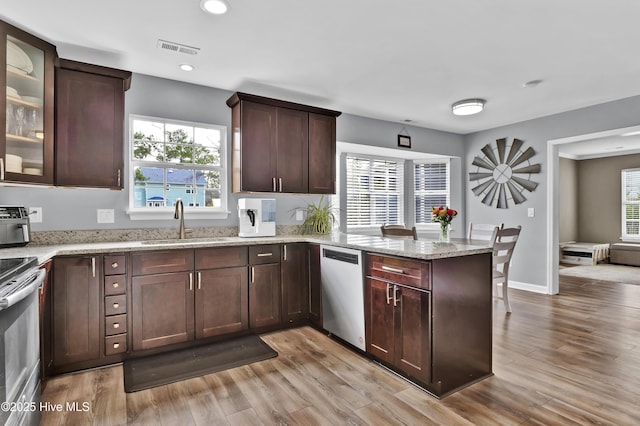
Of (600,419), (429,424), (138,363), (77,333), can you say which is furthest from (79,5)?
(600,419)

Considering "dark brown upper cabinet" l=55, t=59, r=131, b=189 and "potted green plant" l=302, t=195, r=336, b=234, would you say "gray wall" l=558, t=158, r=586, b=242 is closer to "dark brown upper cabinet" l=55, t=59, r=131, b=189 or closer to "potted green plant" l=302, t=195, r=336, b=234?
"potted green plant" l=302, t=195, r=336, b=234

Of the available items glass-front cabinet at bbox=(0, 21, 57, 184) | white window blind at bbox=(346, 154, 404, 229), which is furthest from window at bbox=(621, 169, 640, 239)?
glass-front cabinet at bbox=(0, 21, 57, 184)

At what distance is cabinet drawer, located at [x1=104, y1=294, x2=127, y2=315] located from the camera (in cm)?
267

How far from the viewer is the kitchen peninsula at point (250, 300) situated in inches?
88.4

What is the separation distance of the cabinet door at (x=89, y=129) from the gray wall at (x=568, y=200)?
8625mm

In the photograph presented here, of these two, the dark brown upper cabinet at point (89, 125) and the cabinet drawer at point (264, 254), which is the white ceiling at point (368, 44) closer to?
the dark brown upper cabinet at point (89, 125)

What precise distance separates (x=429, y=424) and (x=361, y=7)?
2489 mm

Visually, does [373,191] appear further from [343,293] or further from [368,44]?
[368,44]

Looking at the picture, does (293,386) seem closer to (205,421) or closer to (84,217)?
(205,421)

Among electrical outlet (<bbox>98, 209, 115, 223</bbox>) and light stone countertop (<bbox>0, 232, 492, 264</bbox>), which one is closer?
light stone countertop (<bbox>0, 232, 492, 264</bbox>)

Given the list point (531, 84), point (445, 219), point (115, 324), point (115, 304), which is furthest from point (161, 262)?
point (531, 84)

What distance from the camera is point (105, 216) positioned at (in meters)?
3.14

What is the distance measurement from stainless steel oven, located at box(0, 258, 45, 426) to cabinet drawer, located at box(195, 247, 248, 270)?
1.17m

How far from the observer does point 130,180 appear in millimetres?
3287
